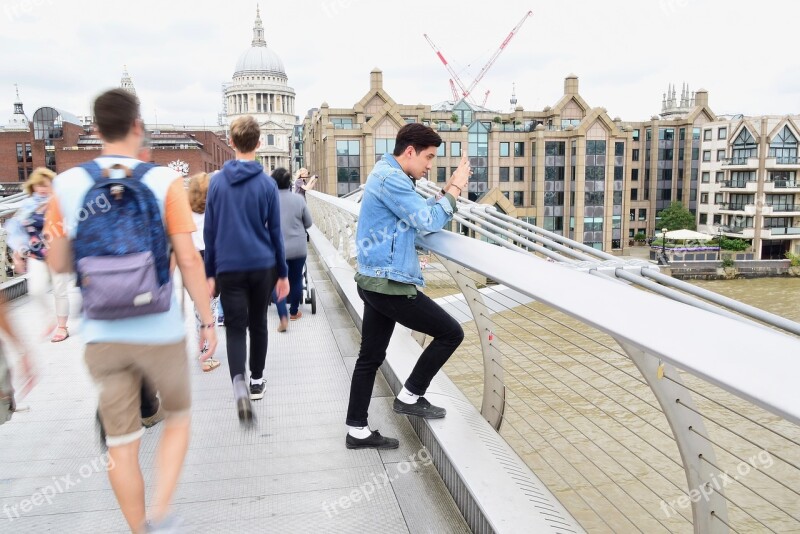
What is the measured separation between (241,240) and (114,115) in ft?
5.06

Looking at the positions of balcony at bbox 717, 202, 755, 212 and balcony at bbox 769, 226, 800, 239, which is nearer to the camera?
balcony at bbox 769, 226, 800, 239

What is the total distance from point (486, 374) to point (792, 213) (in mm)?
66489

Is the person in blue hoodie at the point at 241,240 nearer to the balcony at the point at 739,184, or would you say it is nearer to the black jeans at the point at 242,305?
the black jeans at the point at 242,305

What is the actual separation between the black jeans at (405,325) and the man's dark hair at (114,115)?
4.25ft

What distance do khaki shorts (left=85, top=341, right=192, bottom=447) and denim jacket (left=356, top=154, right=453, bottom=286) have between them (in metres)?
1.02

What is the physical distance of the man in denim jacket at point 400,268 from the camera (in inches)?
116

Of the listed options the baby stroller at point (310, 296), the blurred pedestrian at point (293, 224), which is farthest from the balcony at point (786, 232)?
the blurred pedestrian at point (293, 224)

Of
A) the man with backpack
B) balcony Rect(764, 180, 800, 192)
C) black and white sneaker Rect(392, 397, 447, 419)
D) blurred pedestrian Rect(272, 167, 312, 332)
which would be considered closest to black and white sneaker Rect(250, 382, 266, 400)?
black and white sneaker Rect(392, 397, 447, 419)

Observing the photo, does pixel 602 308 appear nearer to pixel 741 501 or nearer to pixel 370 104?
pixel 741 501

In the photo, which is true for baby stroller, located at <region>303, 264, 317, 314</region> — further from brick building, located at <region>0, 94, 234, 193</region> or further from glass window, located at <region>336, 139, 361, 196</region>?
brick building, located at <region>0, 94, 234, 193</region>

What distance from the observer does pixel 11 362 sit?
2570 mm

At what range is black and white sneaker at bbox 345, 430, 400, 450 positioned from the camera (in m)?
3.29

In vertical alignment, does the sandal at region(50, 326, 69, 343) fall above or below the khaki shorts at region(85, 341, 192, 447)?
below

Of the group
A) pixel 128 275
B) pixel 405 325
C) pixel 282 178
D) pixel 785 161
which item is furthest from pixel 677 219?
pixel 128 275
